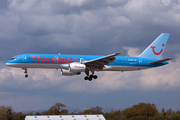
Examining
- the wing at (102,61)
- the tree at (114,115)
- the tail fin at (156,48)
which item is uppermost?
the tail fin at (156,48)

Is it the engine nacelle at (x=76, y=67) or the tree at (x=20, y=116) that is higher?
the engine nacelle at (x=76, y=67)

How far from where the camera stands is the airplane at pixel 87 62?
61.0 meters

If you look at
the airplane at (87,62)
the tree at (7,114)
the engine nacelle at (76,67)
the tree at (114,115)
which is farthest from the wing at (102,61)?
the tree at (7,114)

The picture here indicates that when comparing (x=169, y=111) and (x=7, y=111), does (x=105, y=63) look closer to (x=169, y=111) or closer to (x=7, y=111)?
(x=7, y=111)

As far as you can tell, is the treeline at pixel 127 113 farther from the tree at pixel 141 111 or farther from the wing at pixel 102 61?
the wing at pixel 102 61

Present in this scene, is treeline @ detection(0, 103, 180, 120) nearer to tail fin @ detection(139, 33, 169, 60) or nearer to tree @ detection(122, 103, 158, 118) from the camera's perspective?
tree @ detection(122, 103, 158, 118)

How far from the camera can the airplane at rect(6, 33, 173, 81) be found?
2403 inches

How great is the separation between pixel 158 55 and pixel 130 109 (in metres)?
17.9

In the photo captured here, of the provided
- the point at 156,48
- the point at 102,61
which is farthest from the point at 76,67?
the point at 156,48

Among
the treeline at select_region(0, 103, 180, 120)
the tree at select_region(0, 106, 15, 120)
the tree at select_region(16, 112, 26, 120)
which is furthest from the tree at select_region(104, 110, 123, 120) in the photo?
the tree at select_region(0, 106, 15, 120)

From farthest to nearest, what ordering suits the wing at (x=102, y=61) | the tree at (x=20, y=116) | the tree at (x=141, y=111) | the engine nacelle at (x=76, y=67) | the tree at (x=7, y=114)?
the tree at (x=141, y=111) → the tree at (x=20, y=116) → the tree at (x=7, y=114) → the engine nacelle at (x=76, y=67) → the wing at (x=102, y=61)

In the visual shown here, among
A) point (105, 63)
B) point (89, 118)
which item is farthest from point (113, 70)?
point (89, 118)

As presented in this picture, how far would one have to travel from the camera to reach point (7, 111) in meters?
77.1

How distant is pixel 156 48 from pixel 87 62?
2117 cm
